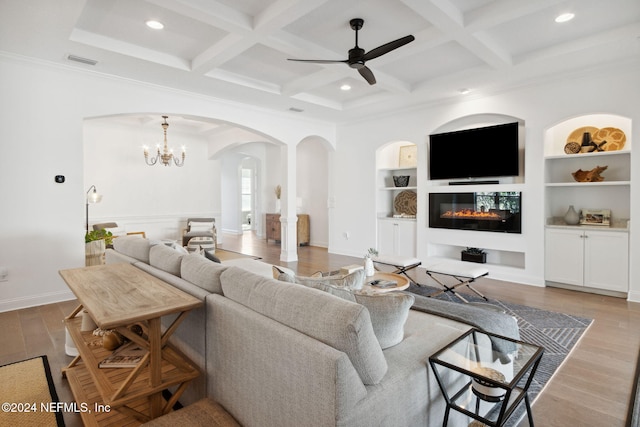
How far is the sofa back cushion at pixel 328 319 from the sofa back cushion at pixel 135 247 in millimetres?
1852

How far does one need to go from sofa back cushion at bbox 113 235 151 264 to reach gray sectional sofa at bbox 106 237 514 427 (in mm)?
1236

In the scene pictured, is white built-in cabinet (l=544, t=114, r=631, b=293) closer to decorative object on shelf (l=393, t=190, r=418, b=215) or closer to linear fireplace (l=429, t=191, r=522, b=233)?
linear fireplace (l=429, t=191, r=522, b=233)

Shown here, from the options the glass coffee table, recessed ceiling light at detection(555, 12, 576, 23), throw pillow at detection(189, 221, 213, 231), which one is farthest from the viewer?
throw pillow at detection(189, 221, 213, 231)

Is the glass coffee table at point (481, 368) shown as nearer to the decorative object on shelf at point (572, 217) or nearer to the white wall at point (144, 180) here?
the decorative object on shelf at point (572, 217)

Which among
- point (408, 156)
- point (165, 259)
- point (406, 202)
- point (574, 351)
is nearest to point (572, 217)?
point (574, 351)

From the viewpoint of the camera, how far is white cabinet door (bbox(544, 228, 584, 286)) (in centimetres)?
470

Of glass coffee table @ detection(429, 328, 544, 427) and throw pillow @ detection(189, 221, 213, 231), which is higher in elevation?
throw pillow @ detection(189, 221, 213, 231)

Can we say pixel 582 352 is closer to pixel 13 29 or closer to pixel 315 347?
pixel 315 347

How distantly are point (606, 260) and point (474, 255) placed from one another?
5.65 ft

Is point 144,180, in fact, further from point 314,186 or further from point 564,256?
point 564,256

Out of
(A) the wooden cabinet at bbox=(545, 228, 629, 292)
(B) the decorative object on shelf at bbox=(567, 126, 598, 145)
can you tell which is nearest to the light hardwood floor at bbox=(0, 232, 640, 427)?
(A) the wooden cabinet at bbox=(545, 228, 629, 292)

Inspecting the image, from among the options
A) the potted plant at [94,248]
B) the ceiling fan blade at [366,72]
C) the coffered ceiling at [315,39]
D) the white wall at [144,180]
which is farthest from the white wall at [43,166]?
the white wall at [144,180]

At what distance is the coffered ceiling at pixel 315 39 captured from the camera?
3193 millimetres

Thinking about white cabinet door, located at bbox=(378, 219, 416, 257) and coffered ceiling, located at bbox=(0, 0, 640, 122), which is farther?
white cabinet door, located at bbox=(378, 219, 416, 257)
